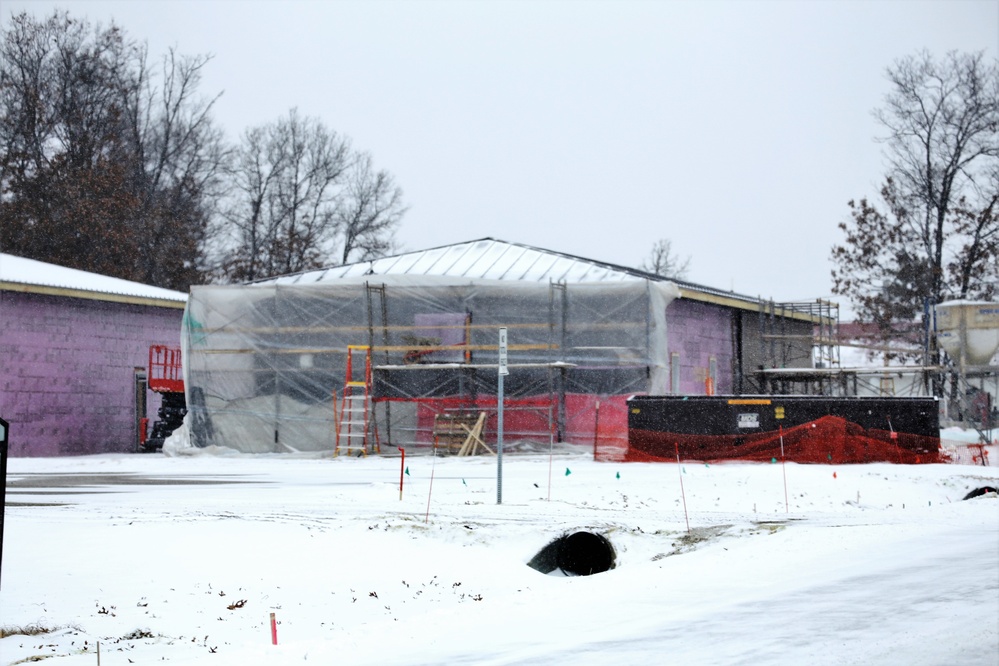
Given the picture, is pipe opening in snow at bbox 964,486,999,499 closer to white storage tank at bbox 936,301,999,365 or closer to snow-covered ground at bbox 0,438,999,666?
snow-covered ground at bbox 0,438,999,666

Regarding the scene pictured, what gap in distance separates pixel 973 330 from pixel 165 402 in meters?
25.6

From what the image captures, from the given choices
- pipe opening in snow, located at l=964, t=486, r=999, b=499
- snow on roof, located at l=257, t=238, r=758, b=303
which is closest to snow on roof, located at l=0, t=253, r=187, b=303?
snow on roof, located at l=257, t=238, r=758, b=303

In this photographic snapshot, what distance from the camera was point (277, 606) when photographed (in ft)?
32.2

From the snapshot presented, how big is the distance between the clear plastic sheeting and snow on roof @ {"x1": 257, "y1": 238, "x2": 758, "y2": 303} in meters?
0.96

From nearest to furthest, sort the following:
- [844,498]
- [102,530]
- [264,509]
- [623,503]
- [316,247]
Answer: [102,530] < [264,509] < [623,503] < [844,498] < [316,247]

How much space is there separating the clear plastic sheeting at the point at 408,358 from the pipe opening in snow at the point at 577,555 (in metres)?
17.0

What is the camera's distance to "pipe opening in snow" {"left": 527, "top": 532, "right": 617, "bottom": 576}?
43.9ft

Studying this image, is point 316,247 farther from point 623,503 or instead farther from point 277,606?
point 277,606

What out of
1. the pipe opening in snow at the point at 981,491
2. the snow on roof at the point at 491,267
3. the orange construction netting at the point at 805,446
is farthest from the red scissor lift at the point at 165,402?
the pipe opening in snow at the point at 981,491

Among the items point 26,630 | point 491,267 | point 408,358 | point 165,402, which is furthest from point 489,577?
point 165,402

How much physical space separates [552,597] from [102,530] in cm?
527

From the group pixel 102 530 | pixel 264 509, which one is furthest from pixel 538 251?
pixel 102 530

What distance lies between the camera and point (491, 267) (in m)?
35.1

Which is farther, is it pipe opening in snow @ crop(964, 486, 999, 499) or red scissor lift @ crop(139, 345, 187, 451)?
red scissor lift @ crop(139, 345, 187, 451)
